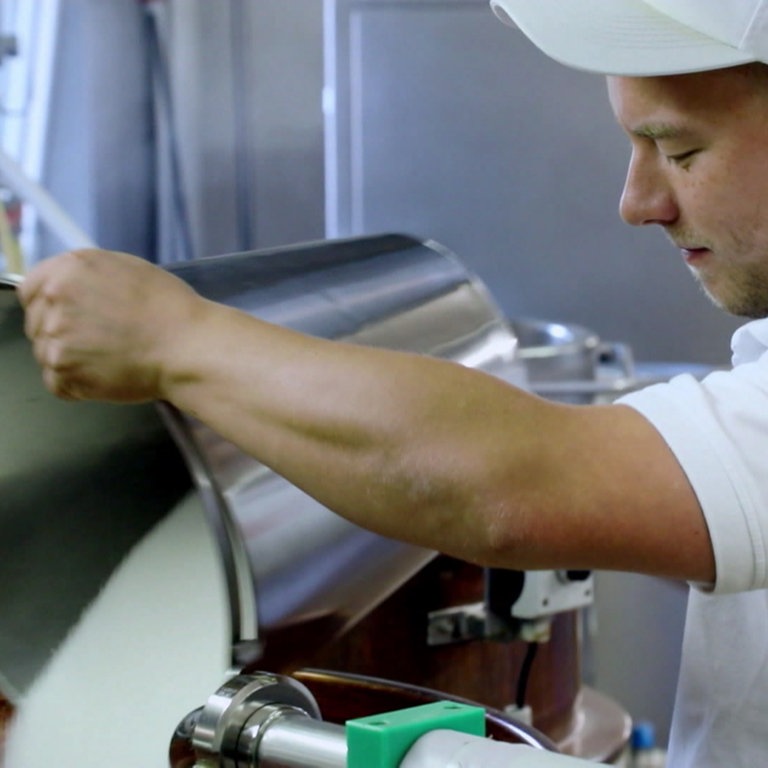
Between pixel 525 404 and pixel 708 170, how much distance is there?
16 cm

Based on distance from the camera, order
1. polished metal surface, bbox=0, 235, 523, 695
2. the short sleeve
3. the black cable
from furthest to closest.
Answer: the black cable, polished metal surface, bbox=0, 235, 523, 695, the short sleeve

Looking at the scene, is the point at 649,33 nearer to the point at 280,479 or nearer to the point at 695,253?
the point at 695,253

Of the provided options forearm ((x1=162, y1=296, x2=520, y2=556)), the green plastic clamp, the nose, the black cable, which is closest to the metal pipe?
the green plastic clamp

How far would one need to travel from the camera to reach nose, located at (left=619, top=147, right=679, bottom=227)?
70 centimetres

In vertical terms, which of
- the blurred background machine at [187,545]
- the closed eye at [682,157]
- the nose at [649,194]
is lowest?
the blurred background machine at [187,545]

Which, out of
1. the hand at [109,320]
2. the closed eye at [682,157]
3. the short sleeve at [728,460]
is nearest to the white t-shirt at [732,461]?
the short sleeve at [728,460]

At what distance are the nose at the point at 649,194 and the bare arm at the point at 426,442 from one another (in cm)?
13

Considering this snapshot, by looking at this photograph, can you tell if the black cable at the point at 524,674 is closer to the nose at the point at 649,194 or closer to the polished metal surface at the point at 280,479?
the polished metal surface at the point at 280,479

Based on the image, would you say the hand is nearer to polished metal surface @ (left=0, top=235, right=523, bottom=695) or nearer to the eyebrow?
polished metal surface @ (left=0, top=235, right=523, bottom=695)

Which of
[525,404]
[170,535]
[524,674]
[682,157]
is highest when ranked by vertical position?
[682,157]

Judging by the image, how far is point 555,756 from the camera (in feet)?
1.49

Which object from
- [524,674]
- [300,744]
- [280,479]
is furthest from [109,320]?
[524,674]

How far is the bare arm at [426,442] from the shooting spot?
0.60 m

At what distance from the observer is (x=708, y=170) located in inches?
26.4
